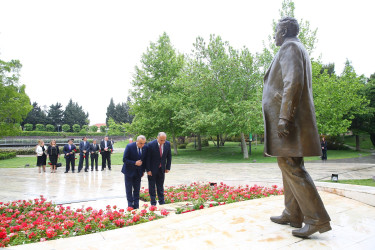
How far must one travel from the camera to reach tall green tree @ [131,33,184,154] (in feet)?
89.2

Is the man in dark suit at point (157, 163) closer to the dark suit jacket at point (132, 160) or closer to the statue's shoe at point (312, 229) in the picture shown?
the dark suit jacket at point (132, 160)

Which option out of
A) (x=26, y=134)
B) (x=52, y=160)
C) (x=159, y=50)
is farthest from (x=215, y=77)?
(x=26, y=134)

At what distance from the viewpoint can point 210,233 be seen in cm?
320

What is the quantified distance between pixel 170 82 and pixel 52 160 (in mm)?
16011

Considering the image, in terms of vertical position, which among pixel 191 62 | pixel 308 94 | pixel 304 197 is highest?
→ pixel 191 62

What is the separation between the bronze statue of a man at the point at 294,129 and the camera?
308 cm

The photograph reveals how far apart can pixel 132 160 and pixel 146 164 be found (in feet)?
1.31

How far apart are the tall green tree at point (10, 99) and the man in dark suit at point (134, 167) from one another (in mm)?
21787

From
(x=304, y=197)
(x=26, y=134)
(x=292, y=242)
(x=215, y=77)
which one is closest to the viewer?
(x=292, y=242)

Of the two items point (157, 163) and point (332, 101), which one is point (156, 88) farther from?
point (157, 163)

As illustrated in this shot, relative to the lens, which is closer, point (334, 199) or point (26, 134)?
point (334, 199)

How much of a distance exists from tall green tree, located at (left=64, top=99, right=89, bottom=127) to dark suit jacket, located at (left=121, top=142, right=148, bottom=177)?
82032 millimetres

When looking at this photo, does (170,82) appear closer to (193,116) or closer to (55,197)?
(193,116)

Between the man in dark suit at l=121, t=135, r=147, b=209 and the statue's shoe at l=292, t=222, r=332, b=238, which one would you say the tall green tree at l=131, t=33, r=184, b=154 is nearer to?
the man in dark suit at l=121, t=135, r=147, b=209
